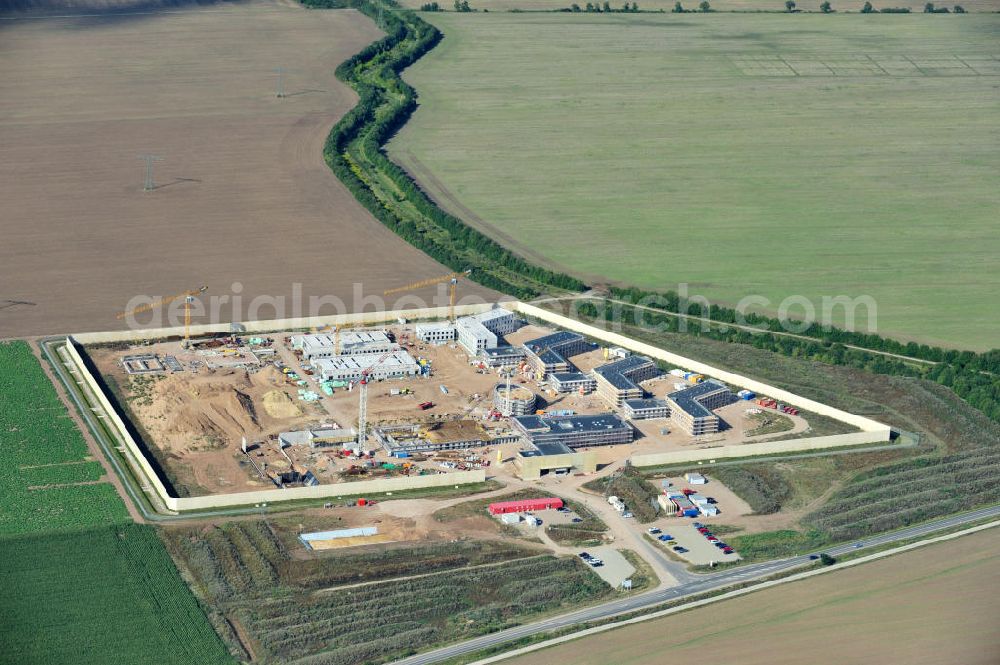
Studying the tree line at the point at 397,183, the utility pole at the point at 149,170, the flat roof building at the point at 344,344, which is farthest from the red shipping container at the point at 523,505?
the utility pole at the point at 149,170

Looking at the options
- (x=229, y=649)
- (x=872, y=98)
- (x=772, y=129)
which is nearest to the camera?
(x=229, y=649)

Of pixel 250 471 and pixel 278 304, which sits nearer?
pixel 250 471

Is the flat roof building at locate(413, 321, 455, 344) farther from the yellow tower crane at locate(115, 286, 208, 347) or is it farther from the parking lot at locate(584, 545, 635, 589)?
the parking lot at locate(584, 545, 635, 589)

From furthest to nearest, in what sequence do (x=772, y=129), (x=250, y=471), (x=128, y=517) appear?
1. (x=772, y=129)
2. (x=250, y=471)
3. (x=128, y=517)

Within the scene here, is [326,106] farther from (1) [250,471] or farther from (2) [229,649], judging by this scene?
(2) [229,649]

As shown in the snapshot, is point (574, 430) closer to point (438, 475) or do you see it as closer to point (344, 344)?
point (438, 475)

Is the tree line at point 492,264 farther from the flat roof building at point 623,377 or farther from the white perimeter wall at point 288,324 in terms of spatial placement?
the flat roof building at point 623,377

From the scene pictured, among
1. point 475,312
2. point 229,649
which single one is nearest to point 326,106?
point 475,312
